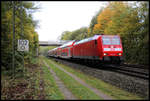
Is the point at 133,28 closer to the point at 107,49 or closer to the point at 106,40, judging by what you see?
the point at 106,40

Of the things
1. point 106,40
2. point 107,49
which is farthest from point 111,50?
point 106,40

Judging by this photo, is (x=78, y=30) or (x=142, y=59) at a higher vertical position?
(x=78, y=30)

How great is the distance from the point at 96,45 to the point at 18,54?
704 centimetres

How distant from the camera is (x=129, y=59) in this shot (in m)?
24.7

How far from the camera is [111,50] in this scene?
601 inches

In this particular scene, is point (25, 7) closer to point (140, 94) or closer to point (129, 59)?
point (140, 94)

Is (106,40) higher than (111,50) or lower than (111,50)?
higher

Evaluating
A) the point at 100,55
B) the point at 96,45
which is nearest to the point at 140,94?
the point at 100,55

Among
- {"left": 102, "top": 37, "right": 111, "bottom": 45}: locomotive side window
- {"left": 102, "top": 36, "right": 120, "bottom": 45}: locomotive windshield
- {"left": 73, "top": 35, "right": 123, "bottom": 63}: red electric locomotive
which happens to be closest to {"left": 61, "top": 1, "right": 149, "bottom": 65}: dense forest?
{"left": 102, "top": 36, "right": 120, "bottom": 45}: locomotive windshield

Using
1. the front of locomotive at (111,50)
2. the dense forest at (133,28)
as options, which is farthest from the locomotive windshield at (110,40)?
the dense forest at (133,28)

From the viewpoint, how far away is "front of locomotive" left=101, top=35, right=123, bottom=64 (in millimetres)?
14945

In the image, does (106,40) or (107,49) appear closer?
(107,49)

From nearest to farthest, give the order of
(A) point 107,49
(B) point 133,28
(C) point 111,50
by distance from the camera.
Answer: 1. (A) point 107,49
2. (C) point 111,50
3. (B) point 133,28

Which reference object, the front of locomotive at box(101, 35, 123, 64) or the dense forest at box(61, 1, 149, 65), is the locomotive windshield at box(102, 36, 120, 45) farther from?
the dense forest at box(61, 1, 149, 65)
